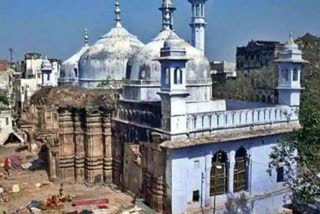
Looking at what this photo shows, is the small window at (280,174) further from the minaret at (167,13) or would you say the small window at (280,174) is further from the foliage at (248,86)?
the foliage at (248,86)

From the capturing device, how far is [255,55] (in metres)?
47.2

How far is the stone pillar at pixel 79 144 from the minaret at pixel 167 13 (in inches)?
226

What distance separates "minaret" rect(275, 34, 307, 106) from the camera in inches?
696

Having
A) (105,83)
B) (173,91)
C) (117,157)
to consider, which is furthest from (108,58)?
(173,91)

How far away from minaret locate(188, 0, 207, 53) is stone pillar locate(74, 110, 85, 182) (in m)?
9.21

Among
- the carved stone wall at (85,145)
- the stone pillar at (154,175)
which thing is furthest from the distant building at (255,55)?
the stone pillar at (154,175)

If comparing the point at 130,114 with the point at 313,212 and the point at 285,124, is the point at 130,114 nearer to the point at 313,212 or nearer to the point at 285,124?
Answer: the point at 285,124

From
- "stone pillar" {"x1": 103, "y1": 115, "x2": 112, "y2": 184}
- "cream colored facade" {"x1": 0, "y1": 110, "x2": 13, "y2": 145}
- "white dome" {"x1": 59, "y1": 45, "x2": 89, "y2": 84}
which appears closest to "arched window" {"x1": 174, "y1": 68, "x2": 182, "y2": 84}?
"stone pillar" {"x1": 103, "y1": 115, "x2": 112, "y2": 184}

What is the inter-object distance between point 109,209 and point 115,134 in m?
4.17

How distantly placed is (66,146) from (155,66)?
211 inches

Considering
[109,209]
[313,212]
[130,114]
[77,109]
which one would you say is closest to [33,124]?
[77,109]

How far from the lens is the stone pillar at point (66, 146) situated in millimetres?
19516

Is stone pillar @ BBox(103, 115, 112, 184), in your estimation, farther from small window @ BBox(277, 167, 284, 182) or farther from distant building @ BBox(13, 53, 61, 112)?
distant building @ BBox(13, 53, 61, 112)

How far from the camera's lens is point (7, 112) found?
3738cm
